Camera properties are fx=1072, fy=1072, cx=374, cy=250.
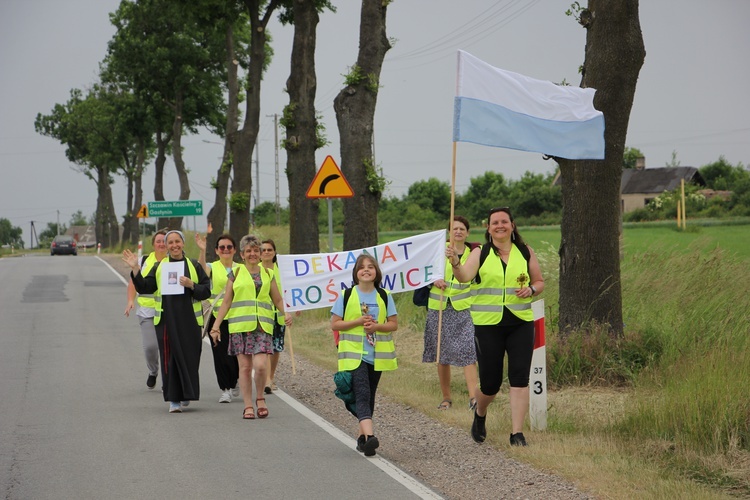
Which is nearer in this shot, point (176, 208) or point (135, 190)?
point (176, 208)

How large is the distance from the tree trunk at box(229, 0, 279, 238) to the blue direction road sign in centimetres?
1102

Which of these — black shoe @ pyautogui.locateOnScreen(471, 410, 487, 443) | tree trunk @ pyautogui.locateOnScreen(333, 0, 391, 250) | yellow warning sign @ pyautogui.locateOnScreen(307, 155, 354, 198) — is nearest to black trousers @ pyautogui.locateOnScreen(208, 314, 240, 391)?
black shoe @ pyautogui.locateOnScreen(471, 410, 487, 443)

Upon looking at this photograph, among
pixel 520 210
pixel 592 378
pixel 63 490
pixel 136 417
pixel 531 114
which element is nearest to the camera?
pixel 63 490

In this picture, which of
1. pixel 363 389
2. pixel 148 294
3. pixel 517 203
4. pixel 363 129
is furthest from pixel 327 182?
pixel 517 203

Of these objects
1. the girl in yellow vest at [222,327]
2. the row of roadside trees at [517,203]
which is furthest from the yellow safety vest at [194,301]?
the row of roadside trees at [517,203]

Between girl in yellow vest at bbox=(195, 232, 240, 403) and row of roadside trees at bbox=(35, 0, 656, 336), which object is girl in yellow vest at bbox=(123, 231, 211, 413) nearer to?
girl in yellow vest at bbox=(195, 232, 240, 403)

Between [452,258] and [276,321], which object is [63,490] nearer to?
[452,258]

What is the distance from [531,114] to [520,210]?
317 feet

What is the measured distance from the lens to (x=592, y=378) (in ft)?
38.3

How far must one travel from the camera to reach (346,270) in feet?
→ 42.5

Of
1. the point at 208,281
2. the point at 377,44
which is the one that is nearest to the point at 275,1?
the point at 377,44

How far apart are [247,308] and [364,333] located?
2288 mm

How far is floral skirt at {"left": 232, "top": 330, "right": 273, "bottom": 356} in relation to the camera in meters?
10.9

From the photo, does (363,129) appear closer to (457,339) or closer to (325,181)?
(325,181)
